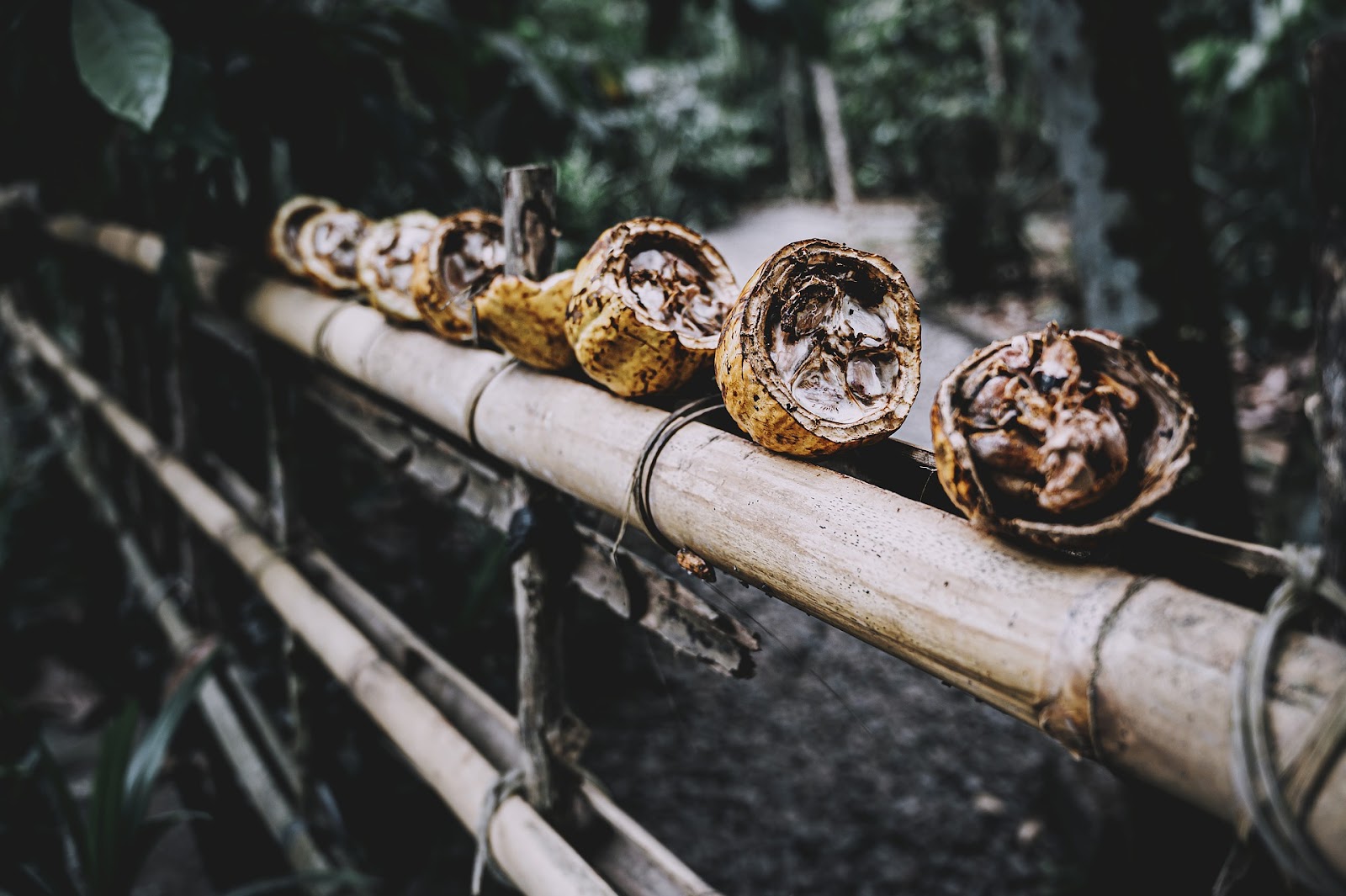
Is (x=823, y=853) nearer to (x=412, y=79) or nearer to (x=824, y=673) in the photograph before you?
(x=824, y=673)

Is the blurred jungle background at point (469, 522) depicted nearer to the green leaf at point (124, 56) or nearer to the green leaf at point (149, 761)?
the green leaf at point (124, 56)

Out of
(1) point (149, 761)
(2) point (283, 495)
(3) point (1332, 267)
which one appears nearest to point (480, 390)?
(3) point (1332, 267)

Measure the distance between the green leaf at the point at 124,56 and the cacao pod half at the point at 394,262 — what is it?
0.32 m

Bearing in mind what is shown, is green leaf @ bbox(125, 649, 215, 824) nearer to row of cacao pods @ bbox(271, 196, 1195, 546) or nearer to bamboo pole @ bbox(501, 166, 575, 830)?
bamboo pole @ bbox(501, 166, 575, 830)

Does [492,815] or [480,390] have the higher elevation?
[480,390]

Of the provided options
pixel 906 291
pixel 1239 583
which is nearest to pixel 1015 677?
pixel 1239 583

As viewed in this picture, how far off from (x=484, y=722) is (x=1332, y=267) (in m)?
1.19

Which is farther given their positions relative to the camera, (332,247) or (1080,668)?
(332,247)

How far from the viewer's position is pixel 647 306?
2.80 feet

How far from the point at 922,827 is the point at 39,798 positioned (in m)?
2.23

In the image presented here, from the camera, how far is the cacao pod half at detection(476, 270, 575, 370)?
93cm

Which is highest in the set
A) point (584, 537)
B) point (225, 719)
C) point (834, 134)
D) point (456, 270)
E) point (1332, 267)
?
point (834, 134)

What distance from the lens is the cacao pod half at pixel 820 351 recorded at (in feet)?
2.31

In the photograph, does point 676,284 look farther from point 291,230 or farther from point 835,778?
point 835,778
